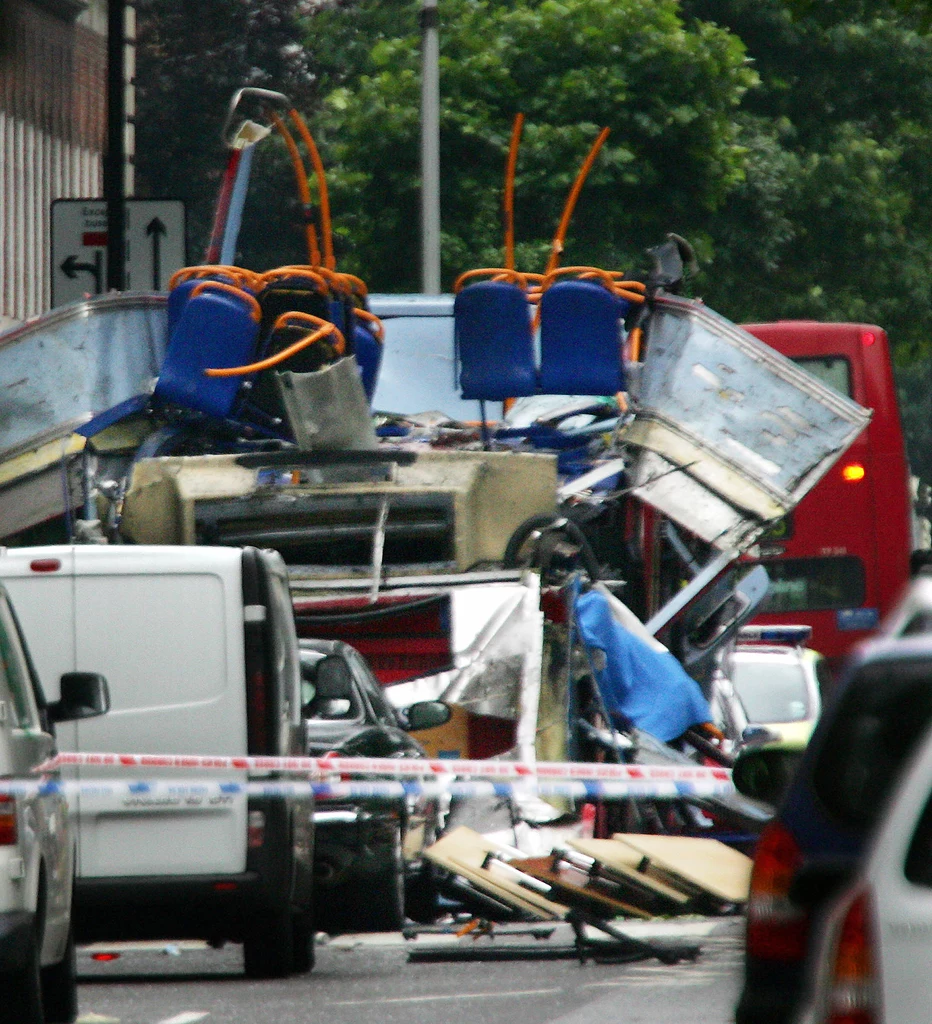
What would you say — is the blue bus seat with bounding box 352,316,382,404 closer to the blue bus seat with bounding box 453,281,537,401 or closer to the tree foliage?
the blue bus seat with bounding box 453,281,537,401

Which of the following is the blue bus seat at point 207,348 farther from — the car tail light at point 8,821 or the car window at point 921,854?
the car window at point 921,854

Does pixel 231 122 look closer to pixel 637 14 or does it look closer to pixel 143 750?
pixel 143 750

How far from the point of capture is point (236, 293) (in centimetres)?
A: 1587

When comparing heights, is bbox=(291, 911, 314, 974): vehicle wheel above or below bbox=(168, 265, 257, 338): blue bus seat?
below

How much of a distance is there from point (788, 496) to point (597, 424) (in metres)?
1.45

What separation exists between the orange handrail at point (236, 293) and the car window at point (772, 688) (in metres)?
4.44

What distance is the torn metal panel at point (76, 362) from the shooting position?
16109 millimetres

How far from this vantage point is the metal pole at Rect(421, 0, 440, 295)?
26.3 meters

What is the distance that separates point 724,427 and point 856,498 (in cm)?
826

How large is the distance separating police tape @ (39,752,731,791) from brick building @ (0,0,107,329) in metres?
20.7

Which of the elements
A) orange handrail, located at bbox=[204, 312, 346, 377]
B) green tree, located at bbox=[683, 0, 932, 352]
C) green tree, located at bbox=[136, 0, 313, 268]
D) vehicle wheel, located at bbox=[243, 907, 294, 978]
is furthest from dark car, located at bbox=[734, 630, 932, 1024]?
green tree, located at bbox=[136, 0, 313, 268]

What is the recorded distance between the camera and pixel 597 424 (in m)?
16.7

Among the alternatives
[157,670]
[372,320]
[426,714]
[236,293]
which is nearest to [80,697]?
[157,670]

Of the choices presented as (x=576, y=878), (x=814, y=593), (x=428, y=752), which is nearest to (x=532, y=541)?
(x=428, y=752)
